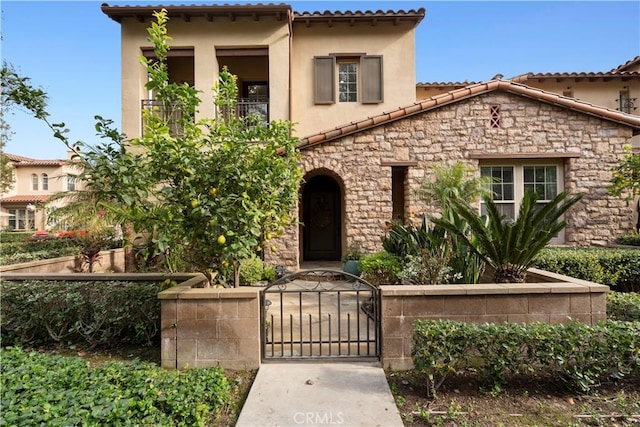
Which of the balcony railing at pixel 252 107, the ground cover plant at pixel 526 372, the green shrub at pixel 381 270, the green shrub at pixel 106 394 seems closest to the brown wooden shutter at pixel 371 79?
the balcony railing at pixel 252 107

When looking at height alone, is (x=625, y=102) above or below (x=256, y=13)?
below

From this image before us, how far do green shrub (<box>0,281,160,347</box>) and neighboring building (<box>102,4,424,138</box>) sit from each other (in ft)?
25.1

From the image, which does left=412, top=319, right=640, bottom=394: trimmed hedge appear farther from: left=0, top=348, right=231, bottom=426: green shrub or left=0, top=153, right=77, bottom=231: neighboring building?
left=0, top=153, right=77, bottom=231: neighboring building

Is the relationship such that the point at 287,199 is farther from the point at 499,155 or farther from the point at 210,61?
the point at 210,61

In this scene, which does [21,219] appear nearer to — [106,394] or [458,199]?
[106,394]

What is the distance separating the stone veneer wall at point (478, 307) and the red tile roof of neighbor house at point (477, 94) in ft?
19.1

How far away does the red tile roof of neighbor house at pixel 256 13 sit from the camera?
34.2 ft

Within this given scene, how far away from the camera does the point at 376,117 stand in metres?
8.90

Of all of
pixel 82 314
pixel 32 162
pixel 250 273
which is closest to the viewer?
pixel 82 314

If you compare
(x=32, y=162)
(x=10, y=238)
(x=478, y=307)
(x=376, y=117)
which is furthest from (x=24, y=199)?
(x=478, y=307)

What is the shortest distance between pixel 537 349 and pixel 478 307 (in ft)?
2.42

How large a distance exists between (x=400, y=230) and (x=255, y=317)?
3898 mm

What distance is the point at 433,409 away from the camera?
312 cm

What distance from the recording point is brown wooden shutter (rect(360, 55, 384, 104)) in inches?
445
